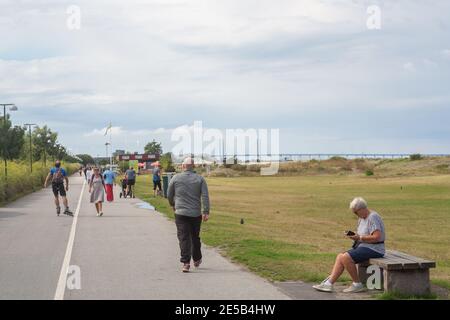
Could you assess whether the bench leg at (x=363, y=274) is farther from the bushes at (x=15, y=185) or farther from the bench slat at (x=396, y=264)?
the bushes at (x=15, y=185)

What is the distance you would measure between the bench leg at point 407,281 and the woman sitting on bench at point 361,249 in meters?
0.53

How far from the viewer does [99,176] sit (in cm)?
2280

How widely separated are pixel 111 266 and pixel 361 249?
424 cm

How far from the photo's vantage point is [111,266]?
11.5 metres

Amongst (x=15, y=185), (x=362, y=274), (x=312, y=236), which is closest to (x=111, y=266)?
(x=362, y=274)

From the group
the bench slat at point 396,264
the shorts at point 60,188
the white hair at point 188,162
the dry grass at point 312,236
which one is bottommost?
the dry grass at point 312,236

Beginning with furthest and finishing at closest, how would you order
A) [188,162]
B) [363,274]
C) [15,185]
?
[15,185], [188,162], [363,274]

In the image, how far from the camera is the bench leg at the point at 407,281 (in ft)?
29.5

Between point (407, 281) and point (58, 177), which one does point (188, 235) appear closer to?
point (407, 281)

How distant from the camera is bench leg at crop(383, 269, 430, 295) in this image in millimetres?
8977

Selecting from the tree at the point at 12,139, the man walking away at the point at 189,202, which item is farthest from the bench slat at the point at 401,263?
the tree at the point at 12,139
